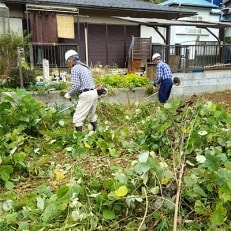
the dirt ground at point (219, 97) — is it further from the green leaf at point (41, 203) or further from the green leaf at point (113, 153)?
the green leaf at point (41, 203)

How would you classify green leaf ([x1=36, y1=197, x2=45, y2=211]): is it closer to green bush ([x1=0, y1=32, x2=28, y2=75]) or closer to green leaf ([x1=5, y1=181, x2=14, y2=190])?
green leaf ([x1=5, y1=181, x2=14, y2=190])

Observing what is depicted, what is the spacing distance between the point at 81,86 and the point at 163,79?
9.40 feet

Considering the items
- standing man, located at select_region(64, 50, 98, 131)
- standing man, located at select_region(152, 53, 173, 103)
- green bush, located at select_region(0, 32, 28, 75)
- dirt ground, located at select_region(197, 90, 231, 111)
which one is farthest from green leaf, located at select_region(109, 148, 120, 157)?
dirt ground, located at select_region(197, 90, 231, 111)

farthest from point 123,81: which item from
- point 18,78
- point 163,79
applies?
point 18,78

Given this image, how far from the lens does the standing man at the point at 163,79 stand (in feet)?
24.8

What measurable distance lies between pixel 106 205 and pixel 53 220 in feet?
1.47

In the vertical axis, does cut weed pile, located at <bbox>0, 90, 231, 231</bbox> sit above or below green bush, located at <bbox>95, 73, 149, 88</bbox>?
below

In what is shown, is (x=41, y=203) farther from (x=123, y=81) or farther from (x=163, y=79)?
(x=123, y=81)

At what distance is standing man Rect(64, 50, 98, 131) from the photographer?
17.5 feet

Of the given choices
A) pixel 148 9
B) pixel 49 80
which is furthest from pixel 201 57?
pixel 49 80

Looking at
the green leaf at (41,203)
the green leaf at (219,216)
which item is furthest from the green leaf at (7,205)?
the green leaf at (219,216)

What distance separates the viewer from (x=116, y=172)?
3.03 metres

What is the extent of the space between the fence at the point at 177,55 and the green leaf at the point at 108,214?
814 cm

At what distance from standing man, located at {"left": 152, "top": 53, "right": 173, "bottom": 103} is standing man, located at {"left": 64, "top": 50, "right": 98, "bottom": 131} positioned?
2573mm
